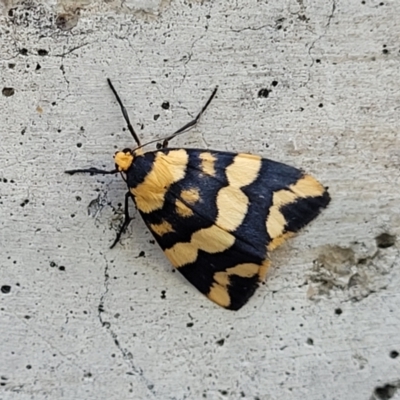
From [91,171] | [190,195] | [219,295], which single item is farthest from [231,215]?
[91,171]

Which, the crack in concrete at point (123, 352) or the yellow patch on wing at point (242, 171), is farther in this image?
the crack in concrete at point (123, 352)

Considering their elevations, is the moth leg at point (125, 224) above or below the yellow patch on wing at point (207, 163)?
below

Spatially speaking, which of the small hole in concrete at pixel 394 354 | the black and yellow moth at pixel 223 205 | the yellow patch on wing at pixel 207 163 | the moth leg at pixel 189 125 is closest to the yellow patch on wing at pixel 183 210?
the black and yellow moth at pixel 223 205

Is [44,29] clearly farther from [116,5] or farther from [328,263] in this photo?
[328,263]

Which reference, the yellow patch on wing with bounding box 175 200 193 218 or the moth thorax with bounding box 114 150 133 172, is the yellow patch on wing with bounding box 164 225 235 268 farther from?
the moth thorax with bounding box 114 150 133 172

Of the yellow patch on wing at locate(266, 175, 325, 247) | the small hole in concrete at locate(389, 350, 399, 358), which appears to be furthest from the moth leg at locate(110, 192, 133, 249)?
the small hole in concrete at locate(389, 350, 399, 358)

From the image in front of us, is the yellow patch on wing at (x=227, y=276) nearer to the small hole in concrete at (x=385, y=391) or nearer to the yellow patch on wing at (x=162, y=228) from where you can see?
the yellow patch on wing at (x=162, y=228)

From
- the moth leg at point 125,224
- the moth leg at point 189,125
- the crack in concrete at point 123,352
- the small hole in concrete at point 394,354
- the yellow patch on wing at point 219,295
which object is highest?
the moth leg at point 189,125

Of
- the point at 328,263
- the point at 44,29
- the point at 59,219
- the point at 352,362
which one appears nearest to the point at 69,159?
the point at 59,219
